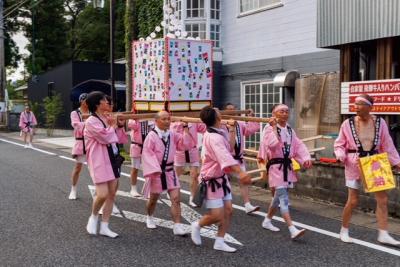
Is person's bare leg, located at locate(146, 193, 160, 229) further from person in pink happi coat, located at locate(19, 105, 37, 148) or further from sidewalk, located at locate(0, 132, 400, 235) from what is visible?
person in pink happi coat, located at locate(19, 105, 37, 148)

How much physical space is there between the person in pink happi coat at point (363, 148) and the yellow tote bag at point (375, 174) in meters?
0.09

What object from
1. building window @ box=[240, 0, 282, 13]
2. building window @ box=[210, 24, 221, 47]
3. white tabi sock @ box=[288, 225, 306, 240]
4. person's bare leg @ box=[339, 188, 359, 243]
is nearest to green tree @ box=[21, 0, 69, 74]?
building window @ box=[210, 24, 221, 47]

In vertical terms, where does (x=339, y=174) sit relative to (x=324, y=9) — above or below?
below

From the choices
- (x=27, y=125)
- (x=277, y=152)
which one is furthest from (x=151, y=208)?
(x=27, y=125)

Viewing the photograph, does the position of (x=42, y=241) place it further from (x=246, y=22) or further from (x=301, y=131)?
(x=246, y=22)

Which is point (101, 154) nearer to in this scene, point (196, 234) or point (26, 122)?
point (196, 234)

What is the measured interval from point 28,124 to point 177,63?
1357cm

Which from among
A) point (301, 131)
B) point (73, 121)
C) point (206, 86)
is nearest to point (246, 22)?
point (301, 131)

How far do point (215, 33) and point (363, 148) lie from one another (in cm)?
1166

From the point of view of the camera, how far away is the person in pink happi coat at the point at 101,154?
6156 mm

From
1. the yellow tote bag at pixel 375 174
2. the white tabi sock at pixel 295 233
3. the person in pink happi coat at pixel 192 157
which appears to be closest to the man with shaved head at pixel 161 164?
the white tabi sock at pixel 295 233

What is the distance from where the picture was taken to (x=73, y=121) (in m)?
8.60

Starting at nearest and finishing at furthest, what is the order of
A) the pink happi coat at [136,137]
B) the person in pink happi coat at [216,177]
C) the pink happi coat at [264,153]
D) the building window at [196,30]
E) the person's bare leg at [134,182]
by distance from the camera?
the person in pink happi coat at [216,177] → the pink happi coat at [264,153] → the pink happi coat at [136,137] → the person's bare leg at [134,182] → the building window at [196,30]

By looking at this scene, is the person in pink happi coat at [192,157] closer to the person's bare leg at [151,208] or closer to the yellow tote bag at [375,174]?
the person's bare leg at [151,208]
